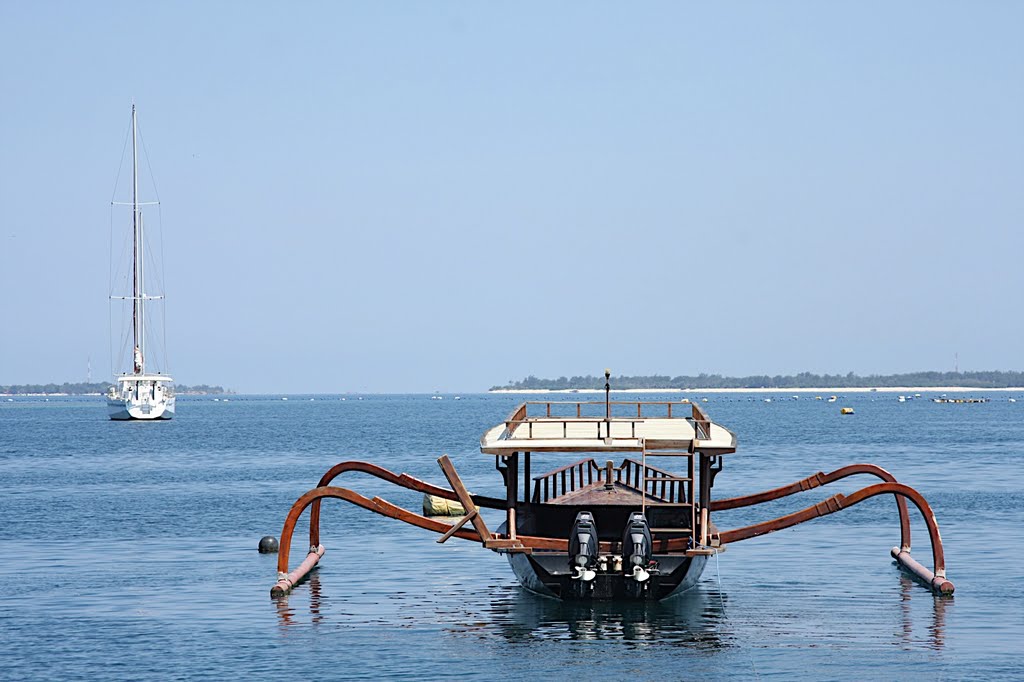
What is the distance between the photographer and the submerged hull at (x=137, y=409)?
160 m

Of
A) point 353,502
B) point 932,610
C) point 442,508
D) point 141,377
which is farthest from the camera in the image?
point 141,377

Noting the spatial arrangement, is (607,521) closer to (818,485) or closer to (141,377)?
(818,485)

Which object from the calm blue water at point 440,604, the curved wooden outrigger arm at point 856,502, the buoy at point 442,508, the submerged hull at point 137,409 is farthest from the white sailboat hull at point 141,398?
the curved wooden outrigger arm at point 856,502

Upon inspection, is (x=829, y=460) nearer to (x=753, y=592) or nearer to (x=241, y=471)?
(x=241, y=471)

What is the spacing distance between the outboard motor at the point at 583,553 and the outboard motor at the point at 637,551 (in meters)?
0.69

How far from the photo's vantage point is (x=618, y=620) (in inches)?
1154

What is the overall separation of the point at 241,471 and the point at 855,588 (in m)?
52.0

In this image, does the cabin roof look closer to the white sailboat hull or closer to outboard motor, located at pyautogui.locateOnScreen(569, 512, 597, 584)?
the white sailboat hull

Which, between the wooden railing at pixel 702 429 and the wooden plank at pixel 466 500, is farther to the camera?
the wooden railing at pixel 702 429

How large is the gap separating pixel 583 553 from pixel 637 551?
1.14 meters

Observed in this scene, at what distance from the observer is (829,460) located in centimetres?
8638

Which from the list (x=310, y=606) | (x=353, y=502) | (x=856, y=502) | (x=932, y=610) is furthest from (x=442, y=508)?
(x=932, y=610)

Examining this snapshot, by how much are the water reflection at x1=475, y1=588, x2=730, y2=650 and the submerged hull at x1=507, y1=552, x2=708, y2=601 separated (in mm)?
340

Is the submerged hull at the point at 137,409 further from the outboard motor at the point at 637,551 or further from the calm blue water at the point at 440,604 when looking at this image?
the outboard motor at the point at 637,551
